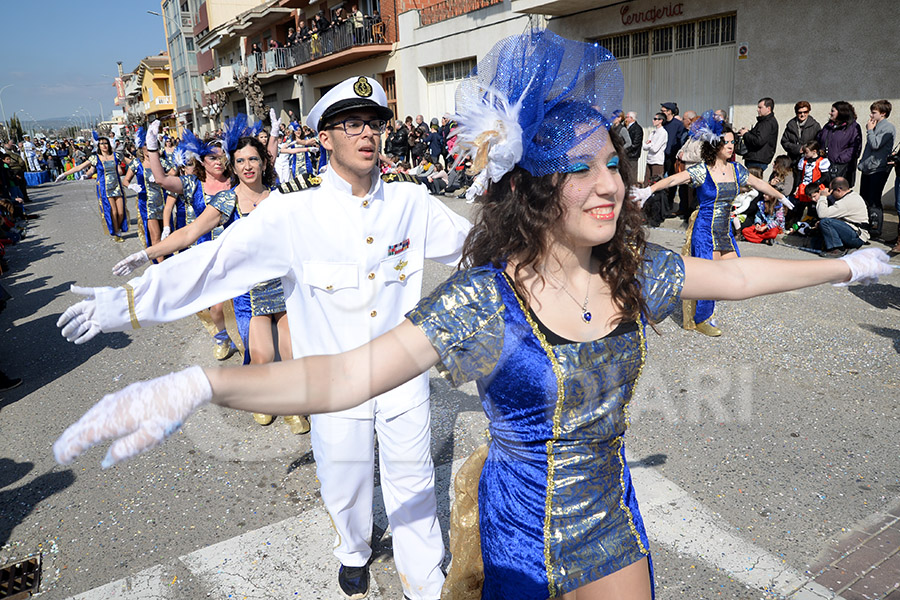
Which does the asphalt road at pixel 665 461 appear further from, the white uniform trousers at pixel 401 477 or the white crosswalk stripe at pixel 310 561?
the white uniform trousers at pixel 401 477

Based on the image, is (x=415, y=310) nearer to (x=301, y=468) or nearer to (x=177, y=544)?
(x=177, y=544)

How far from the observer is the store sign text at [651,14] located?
12.9m

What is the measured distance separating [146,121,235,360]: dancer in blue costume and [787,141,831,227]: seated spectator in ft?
27.3

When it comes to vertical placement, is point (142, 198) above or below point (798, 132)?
below

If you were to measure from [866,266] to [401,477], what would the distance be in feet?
6.20

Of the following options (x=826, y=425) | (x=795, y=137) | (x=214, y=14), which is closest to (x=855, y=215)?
(x=795, y=137)

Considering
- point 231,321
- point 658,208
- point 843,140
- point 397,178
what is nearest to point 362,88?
point 397,178

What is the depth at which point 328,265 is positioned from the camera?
8.96 ft

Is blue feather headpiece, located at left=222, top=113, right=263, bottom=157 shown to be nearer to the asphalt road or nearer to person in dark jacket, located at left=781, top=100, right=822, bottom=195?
the asphalt road

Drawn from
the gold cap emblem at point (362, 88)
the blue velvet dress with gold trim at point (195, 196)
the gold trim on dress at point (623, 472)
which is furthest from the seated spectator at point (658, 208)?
the gold trim on dress at point (623, 472)

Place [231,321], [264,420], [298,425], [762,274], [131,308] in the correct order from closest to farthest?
[762,274] < [131,308] < [298,425] < [264,420] < [231,321]

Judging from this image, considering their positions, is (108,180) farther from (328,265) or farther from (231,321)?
(328,265)

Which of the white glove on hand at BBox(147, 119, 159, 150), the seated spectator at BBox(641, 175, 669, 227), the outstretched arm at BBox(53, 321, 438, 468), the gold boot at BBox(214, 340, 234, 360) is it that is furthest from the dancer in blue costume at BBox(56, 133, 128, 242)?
the outstretched arm at BBox(53, 321, 438, 468)

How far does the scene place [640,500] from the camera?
11.3 feet
